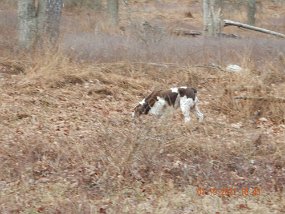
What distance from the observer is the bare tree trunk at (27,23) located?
51.0ft

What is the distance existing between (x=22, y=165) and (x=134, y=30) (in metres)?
9.81

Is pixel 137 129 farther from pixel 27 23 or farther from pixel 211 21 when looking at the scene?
pixel 211 21

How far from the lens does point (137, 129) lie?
8414 millimetres

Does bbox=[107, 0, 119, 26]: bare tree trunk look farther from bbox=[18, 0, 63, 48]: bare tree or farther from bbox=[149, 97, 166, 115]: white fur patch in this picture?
bbox=[149, 97, 166, 115]: white fur patch

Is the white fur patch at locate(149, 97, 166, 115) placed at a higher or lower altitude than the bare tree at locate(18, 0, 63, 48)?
lower

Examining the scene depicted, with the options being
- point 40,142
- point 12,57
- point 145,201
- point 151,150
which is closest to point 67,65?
point 12,57

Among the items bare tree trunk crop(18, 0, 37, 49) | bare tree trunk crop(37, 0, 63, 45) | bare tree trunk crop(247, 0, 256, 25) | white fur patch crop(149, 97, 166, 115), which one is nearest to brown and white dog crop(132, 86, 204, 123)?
white fur patch crop(149, 97, 166, 115)

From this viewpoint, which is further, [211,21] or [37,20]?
[211,21]

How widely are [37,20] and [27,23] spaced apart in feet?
1.04

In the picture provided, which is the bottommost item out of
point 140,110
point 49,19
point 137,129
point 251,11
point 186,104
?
point 251,11

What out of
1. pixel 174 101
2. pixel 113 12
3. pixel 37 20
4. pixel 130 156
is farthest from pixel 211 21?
pixel 130 156
